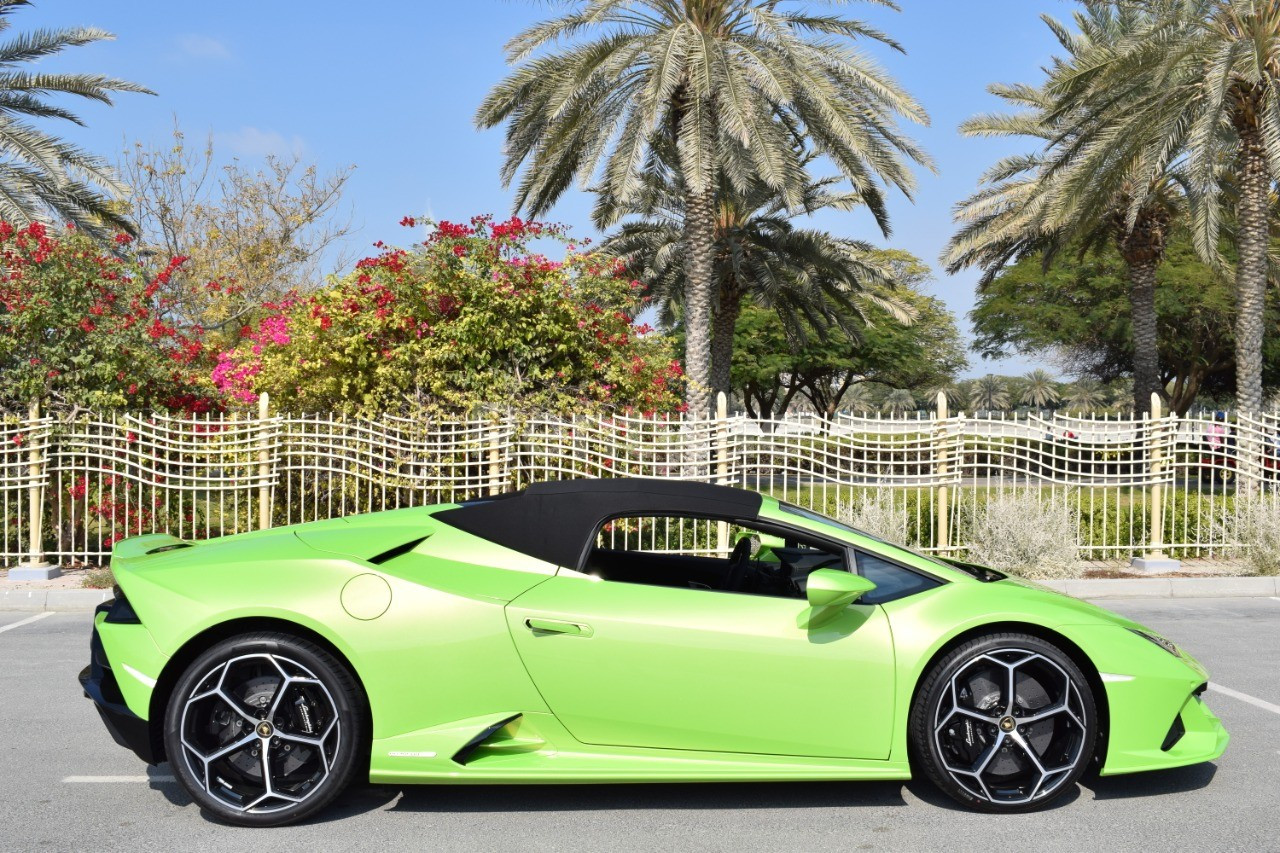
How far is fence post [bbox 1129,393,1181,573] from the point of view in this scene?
1210cm

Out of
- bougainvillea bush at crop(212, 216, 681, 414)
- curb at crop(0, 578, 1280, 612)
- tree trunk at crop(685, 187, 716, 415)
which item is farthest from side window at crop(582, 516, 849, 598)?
tree trunk at crop(685, 187, 716, 415)

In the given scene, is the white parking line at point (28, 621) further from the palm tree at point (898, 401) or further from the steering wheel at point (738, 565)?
the palm tree at point (898, 401)

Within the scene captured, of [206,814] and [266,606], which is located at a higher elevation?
[266,606]

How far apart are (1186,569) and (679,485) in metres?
9.53

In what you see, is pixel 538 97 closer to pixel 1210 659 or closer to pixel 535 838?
pixel 1210 659

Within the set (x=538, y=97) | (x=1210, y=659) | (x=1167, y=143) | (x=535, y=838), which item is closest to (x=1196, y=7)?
(x=1167, y=143)

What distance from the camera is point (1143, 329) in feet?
86.9

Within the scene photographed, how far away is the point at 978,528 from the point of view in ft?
39.4

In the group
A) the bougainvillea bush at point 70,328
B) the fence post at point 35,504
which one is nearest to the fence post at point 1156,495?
the bougainvillea bush at point 70,328

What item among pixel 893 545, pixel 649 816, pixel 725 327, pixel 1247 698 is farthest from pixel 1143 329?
pixel 649 816

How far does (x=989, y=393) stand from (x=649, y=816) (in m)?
152

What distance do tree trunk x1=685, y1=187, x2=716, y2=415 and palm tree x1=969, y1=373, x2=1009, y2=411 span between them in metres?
135

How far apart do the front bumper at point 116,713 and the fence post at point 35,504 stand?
25.7 feet

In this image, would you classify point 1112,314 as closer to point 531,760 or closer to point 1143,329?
point 1143,329
